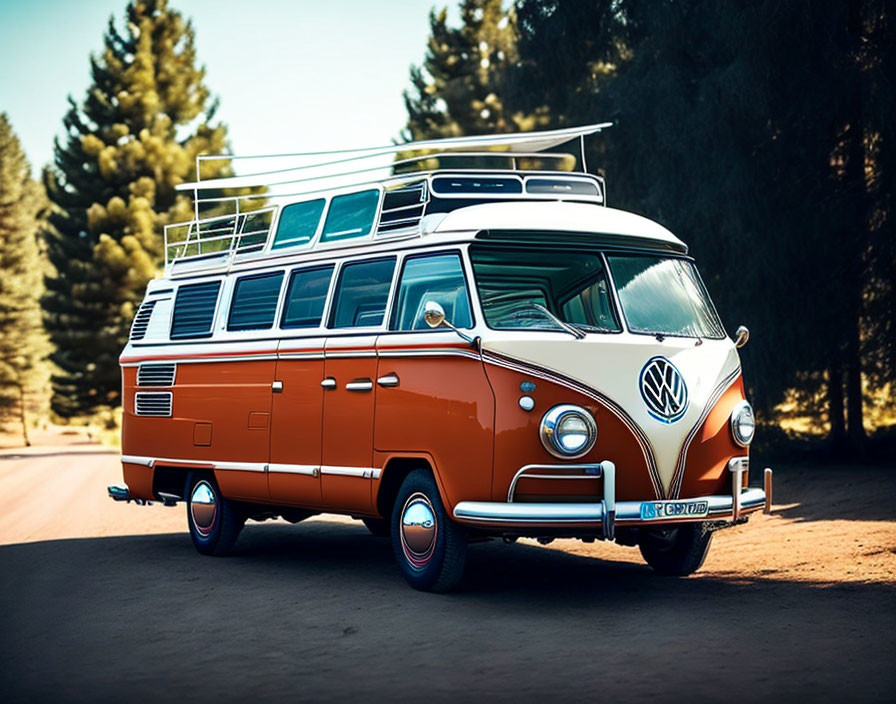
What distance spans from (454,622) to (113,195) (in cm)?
4229

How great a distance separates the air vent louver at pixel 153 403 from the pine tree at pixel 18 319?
35636 mm

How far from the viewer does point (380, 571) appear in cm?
1148

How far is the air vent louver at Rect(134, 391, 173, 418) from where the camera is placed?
1352 centimetres

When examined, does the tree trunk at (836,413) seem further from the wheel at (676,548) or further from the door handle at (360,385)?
the door handle at (360,385)

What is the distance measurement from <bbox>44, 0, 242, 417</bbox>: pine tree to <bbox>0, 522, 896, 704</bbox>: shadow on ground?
3616 cm

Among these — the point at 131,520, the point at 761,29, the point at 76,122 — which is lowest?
the point at 131,520

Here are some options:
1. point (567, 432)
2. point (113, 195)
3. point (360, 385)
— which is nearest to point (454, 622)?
point (567, 432)

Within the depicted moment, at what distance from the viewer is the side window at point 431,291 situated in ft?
32.2

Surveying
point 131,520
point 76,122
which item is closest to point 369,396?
point 131,520

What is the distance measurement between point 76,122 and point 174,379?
3868 centimetres

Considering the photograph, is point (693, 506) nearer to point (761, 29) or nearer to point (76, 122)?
point (761, 29)

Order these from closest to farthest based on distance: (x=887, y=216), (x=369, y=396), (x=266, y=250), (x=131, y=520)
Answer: (x=369, y=396) < (x=266, y=250) < (x=131, y=520) < (x=887, y=216)

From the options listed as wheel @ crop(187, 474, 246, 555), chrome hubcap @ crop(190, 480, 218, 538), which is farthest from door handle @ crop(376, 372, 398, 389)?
chrome hubcap @ crop(190, 480, 218, 538)

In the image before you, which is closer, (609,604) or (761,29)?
(609,604)
